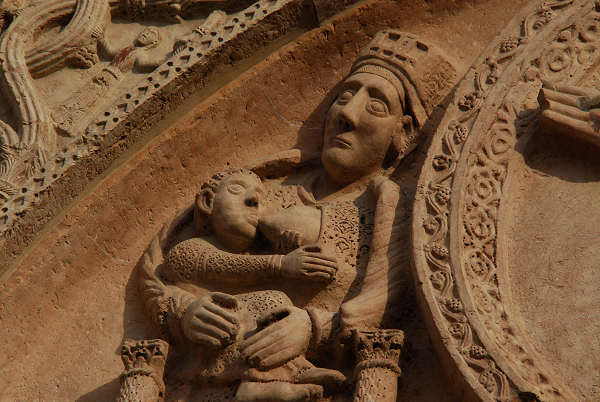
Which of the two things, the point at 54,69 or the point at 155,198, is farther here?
the point at 54,69

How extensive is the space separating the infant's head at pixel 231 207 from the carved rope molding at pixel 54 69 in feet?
2.71

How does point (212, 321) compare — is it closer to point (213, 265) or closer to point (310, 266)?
point (213, 265)

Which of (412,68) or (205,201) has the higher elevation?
(412,68)

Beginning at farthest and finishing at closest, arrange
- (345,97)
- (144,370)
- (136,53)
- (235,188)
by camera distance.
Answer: (136,53)
(345,97)
(235,188)
(144,370)

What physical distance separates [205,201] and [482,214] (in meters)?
1.60

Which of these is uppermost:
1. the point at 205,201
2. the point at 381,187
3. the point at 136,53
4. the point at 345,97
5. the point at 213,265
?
the point at 345,97

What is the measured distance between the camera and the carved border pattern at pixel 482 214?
15.1 ft

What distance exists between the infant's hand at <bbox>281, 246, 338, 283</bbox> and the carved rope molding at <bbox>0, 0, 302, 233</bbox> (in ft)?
5.16

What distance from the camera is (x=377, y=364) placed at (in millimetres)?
4742

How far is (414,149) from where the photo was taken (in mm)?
6102

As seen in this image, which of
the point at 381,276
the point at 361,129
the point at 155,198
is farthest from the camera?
the point at 155,198

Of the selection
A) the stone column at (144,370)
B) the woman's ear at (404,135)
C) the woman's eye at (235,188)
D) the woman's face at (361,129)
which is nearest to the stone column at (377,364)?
the stone column at (144,370)

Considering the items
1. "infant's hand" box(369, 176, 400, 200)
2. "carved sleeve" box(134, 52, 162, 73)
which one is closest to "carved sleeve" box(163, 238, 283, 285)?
"infant's hand" box(369, 176, 400, 200)

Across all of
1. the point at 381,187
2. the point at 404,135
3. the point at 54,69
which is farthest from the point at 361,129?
the point at 54,69
